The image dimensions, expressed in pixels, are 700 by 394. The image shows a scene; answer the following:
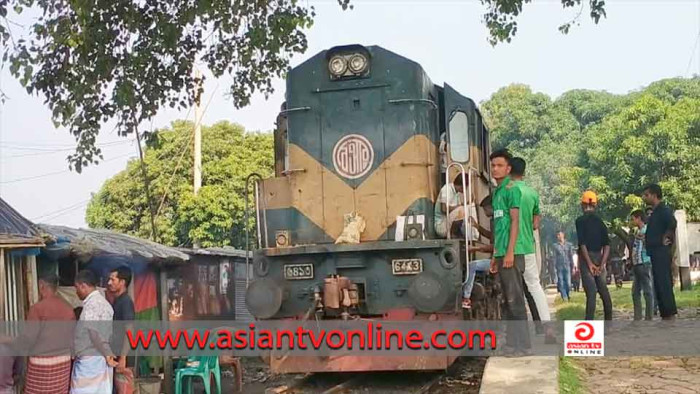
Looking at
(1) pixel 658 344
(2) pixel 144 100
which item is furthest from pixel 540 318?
(2) pixel 144 100

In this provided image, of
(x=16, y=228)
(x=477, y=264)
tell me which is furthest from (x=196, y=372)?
(x=477, y=264)

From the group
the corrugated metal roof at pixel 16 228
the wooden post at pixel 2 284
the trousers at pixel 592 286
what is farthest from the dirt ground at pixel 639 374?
the wooden post at pixel 2 284

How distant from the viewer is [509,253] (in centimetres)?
743

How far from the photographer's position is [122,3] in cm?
944

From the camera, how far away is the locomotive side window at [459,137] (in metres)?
8.95

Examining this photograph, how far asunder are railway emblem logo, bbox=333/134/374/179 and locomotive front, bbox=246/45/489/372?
0.01m

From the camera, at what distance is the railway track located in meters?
8.12

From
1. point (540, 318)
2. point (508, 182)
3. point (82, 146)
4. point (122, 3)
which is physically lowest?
point (540, 318)

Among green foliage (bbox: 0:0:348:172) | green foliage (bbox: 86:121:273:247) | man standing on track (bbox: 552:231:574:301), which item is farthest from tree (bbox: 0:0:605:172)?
green foliage (bbox: 86:121:273:247)

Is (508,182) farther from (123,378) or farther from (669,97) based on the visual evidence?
(669,97)

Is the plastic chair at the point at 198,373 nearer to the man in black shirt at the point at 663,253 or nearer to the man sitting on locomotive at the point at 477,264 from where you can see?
the man sitting on locomotive at the point at 477,264

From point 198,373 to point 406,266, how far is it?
2811mm

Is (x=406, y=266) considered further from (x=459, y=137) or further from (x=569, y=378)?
(x=569, y=378)

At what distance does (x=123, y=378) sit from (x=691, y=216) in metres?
21.4
